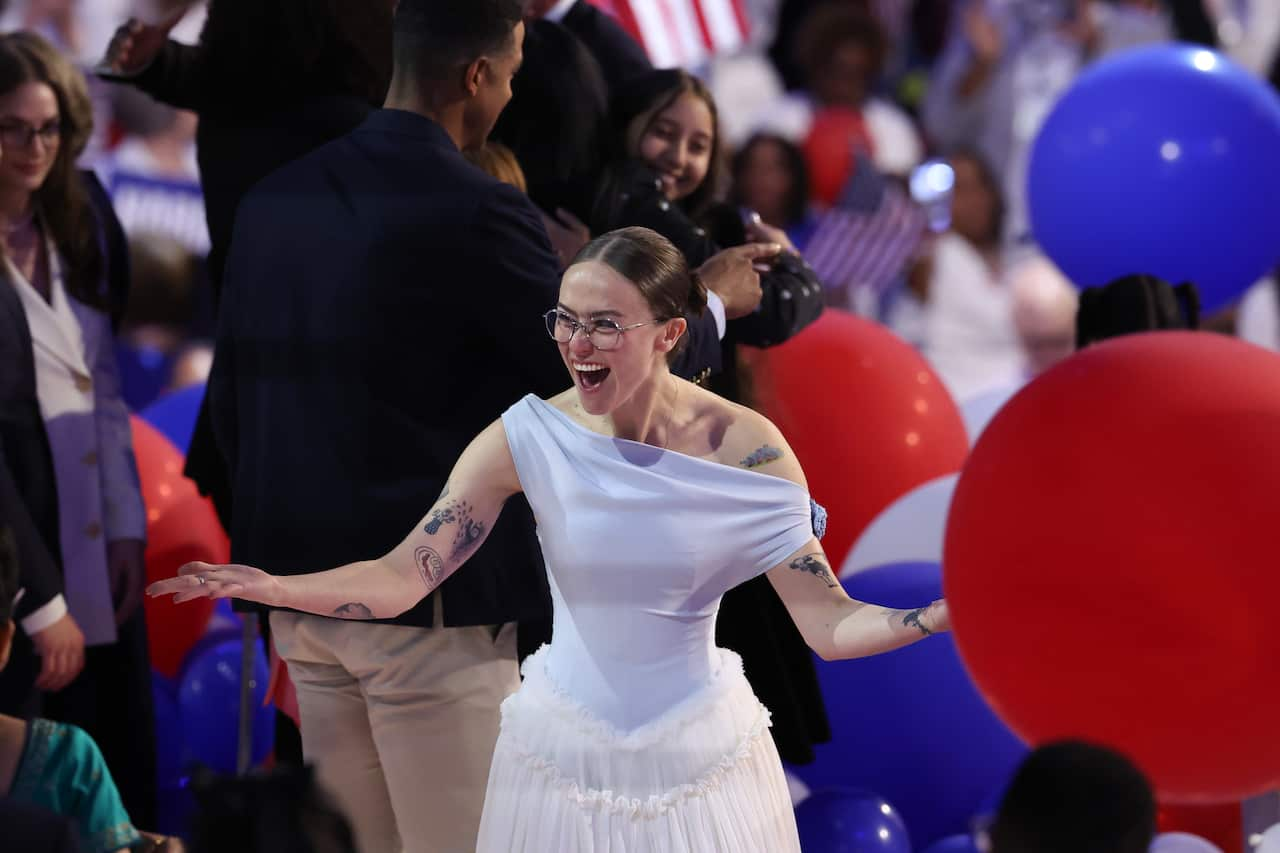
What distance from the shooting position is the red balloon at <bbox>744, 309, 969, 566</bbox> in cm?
482

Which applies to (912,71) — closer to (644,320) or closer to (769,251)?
(769,251)

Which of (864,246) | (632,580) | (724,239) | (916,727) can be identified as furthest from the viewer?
(864,246)

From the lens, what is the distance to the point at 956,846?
4.02 meters

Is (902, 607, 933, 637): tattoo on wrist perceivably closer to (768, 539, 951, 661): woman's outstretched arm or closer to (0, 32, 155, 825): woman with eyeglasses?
(768, 539, 951, 661): woman's outstretched arm

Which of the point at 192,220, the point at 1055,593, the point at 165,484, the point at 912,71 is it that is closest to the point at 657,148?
the point at 1055,593

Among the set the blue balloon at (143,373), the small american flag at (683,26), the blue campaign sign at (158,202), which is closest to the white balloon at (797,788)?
the small american flag at (683,26)

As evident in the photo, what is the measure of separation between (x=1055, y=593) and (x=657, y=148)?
1415 millimetres

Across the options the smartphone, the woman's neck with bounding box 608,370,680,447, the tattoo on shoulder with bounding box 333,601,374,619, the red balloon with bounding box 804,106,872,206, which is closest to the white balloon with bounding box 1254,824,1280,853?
the woman's neck with bounding box 608,370,680,447

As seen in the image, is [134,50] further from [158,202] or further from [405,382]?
[158,202]

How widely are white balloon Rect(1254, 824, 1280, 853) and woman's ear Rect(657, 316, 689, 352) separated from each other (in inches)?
55.8

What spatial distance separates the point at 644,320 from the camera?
279 centimetres

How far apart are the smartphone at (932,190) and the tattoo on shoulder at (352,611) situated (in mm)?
5796

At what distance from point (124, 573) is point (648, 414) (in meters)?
1.86

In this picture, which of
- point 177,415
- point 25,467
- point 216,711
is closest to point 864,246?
point 177,415
